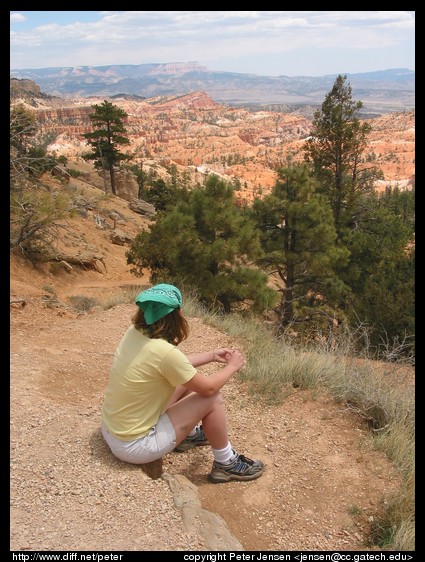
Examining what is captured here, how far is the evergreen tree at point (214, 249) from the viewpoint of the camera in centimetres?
966

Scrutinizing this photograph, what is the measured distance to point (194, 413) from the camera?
3006mm

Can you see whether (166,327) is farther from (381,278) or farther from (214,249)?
(381,278)

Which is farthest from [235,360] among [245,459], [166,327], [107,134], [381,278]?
[107,134]

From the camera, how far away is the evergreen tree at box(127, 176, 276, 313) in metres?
9.66

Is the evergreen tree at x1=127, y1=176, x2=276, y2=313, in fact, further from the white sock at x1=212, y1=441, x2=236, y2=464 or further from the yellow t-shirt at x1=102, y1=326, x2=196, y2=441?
the yellow t-shirt at x1=102, y1=326, x2=196, y2=441

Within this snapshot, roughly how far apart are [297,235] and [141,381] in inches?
393

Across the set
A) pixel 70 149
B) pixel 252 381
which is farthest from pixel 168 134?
pixel 252 381

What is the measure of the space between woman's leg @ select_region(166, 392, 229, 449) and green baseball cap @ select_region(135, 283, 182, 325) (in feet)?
2.00

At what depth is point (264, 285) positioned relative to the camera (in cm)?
1029

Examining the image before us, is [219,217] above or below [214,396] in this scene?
above

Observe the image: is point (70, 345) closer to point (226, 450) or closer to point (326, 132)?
point (226, 450)

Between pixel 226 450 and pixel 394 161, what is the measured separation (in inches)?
3586

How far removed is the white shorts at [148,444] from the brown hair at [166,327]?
54cm
